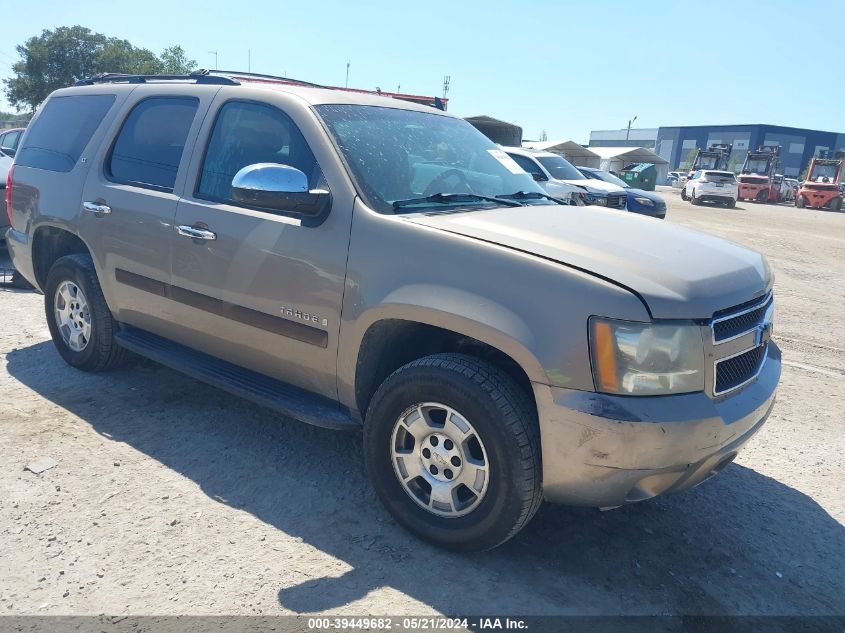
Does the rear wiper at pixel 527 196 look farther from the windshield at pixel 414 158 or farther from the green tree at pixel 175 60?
the green tree at pixel 175 60

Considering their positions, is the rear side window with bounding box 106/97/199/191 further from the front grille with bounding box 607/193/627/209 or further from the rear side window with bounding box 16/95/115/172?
the front grille with bounding box 607/193/627/209

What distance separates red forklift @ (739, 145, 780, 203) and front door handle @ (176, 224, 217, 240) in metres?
40.1

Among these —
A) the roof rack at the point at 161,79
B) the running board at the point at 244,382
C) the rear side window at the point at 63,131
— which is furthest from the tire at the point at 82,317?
the roof rack at the point at 161,79

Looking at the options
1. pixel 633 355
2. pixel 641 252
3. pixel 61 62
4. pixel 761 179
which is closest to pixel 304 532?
pixel 633 355

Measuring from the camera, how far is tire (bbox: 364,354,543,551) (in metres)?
2.60

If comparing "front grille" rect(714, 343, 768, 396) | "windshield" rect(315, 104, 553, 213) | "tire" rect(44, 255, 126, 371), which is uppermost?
"windshield" rect(315, 104, 553, 213)

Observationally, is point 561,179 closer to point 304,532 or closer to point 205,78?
point 205,78

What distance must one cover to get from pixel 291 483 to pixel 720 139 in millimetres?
100960

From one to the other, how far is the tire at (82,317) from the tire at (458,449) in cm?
237

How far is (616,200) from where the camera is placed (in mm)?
14078

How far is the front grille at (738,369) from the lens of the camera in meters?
2.64

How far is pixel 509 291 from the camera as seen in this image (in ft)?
8.48

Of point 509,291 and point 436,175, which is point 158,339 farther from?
point 509,291

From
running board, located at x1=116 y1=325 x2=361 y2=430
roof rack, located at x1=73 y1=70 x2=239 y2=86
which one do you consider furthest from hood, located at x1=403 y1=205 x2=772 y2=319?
roof rack, located at x1=73 y1=70 x2=239 y2=86
